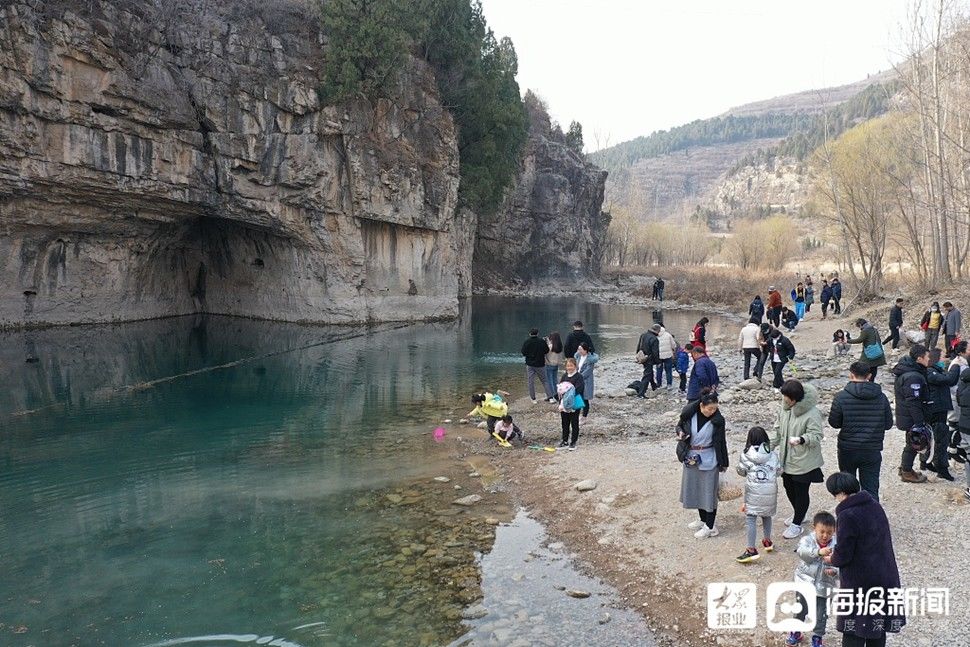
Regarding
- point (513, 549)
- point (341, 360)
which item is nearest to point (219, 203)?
point (341, 360)

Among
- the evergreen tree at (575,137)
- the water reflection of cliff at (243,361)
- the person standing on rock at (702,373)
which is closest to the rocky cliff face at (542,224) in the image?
the evergreen tree at (575,137)

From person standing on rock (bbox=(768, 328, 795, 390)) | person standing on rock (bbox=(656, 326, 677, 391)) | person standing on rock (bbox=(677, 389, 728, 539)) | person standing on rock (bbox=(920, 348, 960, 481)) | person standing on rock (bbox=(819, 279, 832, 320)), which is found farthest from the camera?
person standing on rock (bbox=(819, 279, 832, 320))

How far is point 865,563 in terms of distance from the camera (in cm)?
511

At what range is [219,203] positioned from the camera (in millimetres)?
35312

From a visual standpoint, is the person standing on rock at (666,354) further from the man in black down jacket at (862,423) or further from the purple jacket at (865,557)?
the purple jacket at (865,557)

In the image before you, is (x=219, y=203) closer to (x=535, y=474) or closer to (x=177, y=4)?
(x=177, y=4)

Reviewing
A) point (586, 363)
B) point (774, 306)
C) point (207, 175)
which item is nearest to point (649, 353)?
point (586, 363)

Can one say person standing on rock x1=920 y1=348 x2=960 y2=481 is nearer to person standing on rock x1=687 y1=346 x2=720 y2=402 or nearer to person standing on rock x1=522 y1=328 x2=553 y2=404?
person standing on rock x1=687 y1=346 x2=720 y2=402

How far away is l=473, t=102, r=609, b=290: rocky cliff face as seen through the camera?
68.9 metres

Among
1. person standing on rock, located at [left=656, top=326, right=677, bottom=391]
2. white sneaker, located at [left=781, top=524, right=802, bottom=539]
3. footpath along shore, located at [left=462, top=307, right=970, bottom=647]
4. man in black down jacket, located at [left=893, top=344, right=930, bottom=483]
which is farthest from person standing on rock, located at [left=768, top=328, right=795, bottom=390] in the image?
white sneaker, located at [left=781, top=524, right=802, bottom=539]

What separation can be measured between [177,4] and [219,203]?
9.60 m

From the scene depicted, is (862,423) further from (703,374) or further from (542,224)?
(542,224)

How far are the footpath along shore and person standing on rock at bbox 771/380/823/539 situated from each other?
0.56 meters

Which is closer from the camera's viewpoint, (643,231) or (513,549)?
(513,549)
